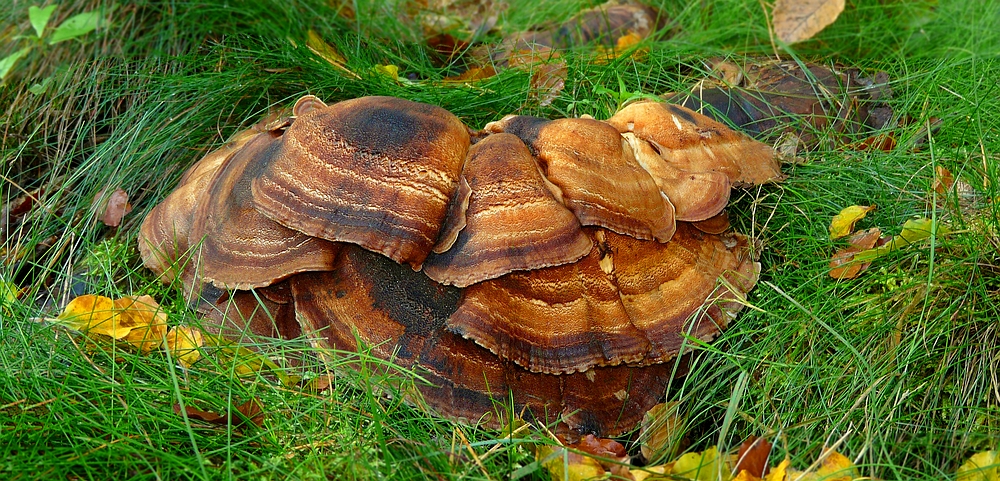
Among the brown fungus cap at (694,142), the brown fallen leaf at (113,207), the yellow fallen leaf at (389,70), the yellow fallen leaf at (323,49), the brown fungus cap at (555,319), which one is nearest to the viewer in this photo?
the brown fungus cap at (555,319)

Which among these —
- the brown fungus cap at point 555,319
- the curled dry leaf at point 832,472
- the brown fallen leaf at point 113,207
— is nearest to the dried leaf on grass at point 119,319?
the brown fallen leaf at point 113,207

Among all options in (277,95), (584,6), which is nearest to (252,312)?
(277,95)

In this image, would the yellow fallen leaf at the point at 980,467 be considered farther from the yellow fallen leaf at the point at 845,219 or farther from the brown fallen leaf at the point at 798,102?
the brown fallen leaf at the point at 798,102

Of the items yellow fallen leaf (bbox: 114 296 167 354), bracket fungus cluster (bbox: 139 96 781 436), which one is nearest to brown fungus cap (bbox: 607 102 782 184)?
bracket fungus cluster (bbox: 139 96 781 436)

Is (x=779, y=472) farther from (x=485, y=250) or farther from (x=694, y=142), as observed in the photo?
(x=694, y=142)

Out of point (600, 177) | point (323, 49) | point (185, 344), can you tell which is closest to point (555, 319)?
point (600, 177)

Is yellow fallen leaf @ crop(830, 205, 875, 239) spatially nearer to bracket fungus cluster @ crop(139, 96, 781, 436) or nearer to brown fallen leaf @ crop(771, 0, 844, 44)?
bracket fungus cluster @ crop(139, 96, 781, 436)

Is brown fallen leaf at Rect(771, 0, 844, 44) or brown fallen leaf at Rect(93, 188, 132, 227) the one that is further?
brown fallen leaf at Rect(771, 0, 844, 44)
